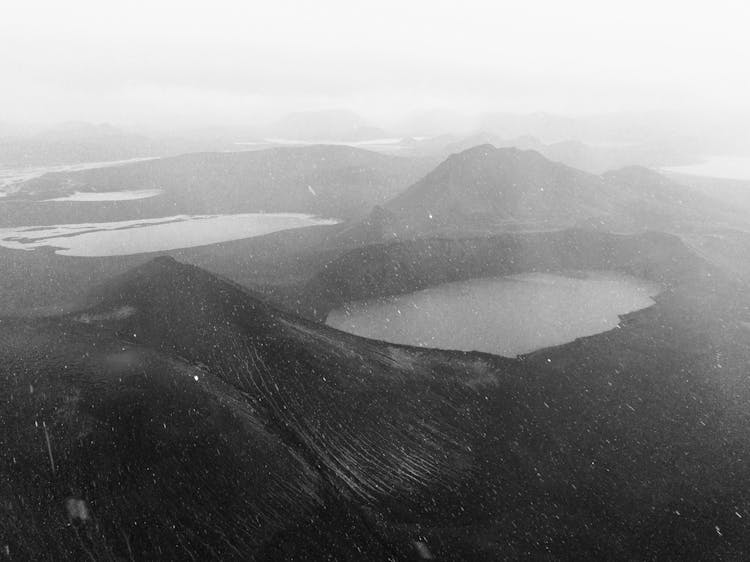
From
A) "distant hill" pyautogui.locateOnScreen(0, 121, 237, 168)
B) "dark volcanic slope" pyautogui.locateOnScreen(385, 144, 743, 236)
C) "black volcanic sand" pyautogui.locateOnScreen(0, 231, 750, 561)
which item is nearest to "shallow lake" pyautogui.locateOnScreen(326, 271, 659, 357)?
"black volcanic sand" pyautogui.locateOnScreen(0, 231, 750, 561)

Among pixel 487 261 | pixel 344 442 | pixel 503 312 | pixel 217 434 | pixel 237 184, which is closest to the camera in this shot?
pixel 217 434

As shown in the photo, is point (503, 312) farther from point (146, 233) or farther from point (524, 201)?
point (146, 233)

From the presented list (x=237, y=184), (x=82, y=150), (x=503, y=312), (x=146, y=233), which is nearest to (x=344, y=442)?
(x=503, y=312)

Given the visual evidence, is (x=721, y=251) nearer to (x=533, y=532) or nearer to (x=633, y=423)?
(x=633, y=423)

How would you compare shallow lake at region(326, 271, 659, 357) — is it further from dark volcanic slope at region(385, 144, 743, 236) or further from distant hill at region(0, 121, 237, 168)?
distant hill at region(0, 121, 237, 168)

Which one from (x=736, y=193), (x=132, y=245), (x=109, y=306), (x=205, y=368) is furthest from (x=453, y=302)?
(x=736, y=193)

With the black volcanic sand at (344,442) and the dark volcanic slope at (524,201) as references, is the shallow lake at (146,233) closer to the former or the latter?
the dark volcanic slope at (524,201)
